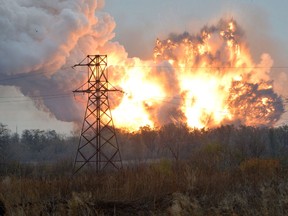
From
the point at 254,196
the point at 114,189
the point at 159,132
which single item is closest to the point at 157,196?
the point at 114,189

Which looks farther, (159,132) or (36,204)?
(159,132)

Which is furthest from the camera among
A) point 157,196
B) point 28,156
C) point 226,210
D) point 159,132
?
point 159,132

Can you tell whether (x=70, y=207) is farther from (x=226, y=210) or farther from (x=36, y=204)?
(x=226, y=210)

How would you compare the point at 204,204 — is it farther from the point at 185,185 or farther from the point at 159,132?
the point at 159,132

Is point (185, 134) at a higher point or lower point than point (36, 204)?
higher

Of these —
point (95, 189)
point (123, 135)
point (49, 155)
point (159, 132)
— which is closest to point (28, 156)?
point (49, 155)

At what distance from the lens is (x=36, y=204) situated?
39.1ft

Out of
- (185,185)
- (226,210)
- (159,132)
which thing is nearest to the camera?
(226,210)

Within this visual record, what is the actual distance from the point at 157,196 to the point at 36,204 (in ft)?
11.2

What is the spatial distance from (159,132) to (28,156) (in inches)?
1459

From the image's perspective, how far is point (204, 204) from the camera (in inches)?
456

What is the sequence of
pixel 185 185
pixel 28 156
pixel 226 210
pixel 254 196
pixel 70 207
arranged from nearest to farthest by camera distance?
pixel 226 210
pixel 70 207
pixel 254 196
pixel 185 185
pixel 28 156

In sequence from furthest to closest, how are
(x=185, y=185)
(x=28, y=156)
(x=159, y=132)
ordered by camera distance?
(x=159, y=132)
(x=28, y=156)
(x=185, y=185)

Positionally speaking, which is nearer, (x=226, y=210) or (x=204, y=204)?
(x=226, y=210)
